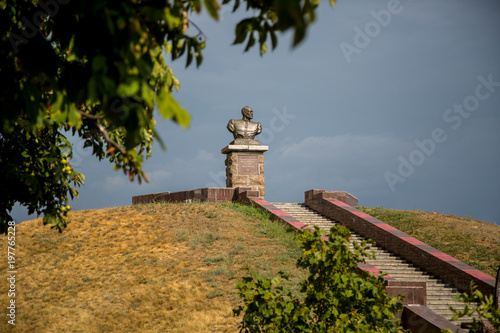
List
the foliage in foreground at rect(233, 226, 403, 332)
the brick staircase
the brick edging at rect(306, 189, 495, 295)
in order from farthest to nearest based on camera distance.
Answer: the brick edging at rect(306, 189, 495, 295) → the brick staircase → the foliage in foreground at rect(233, 226, 403, 332)

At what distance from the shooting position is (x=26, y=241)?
49.5 ft

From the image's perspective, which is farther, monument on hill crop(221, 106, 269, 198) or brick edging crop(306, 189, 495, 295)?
monument on hill crop(221, 106, 269, 198)

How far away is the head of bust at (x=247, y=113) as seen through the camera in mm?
22828

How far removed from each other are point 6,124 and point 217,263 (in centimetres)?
905

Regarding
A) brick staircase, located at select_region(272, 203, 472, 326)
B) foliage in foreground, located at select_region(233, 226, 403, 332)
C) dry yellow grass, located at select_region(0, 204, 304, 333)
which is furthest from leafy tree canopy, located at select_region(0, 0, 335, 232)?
Result: brick staircase, located at select_region(272, 203, 472, 326)

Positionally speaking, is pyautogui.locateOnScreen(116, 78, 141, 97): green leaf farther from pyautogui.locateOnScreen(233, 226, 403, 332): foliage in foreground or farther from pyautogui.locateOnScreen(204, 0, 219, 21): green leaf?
pyautogui.locateOnScreen(233, 226, 403, 332): foliage in foreground

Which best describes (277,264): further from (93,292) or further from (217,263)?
(93,292)

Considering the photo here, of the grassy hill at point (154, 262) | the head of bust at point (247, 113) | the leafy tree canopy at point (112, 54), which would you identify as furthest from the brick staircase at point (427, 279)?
the head of bust at point (247, 113)

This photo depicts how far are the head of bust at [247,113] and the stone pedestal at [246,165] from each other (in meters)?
1.46

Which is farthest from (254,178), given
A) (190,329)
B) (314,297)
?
(314,297)

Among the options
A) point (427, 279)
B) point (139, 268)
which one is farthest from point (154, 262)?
point (427, 279)

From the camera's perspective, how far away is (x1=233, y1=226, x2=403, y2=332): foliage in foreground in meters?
4.78

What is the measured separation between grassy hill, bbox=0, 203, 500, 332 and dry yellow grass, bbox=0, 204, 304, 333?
28mm

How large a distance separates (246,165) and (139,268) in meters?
10.6
